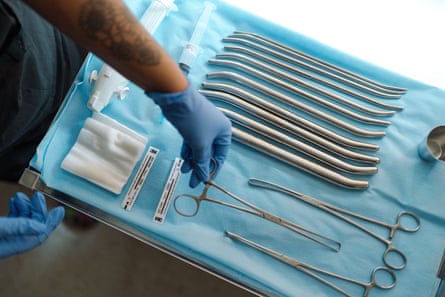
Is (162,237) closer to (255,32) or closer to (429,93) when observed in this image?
(255,32)

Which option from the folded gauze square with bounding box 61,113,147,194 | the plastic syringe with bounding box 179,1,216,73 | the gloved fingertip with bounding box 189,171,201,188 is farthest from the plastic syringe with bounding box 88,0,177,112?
the gloved fingertip with bounding box 189,171,201,188

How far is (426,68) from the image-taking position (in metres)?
1.10

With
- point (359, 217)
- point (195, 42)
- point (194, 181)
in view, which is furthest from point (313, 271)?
point (195, 42)

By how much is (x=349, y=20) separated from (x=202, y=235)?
86 centimetres

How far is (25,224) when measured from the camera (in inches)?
29.3

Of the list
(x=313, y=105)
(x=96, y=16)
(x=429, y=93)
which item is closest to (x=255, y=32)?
(x=313, y=105)

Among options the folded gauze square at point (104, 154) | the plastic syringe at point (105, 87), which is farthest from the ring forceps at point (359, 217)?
the plastic syringe at point (105, 87)

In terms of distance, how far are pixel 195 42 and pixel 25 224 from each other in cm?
64

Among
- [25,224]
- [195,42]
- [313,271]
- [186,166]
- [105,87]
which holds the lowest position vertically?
[25,224]

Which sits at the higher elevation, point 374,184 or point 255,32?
point 255,32

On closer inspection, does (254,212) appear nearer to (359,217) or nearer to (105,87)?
(359,217)

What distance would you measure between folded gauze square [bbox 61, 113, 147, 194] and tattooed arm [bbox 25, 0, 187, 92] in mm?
297

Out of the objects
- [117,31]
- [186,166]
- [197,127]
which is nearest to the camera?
[117,31]

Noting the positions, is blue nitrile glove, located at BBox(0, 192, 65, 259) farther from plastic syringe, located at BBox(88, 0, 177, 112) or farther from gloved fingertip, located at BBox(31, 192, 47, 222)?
plastic syringe, located at BBox(88, 0, 177, 112)
